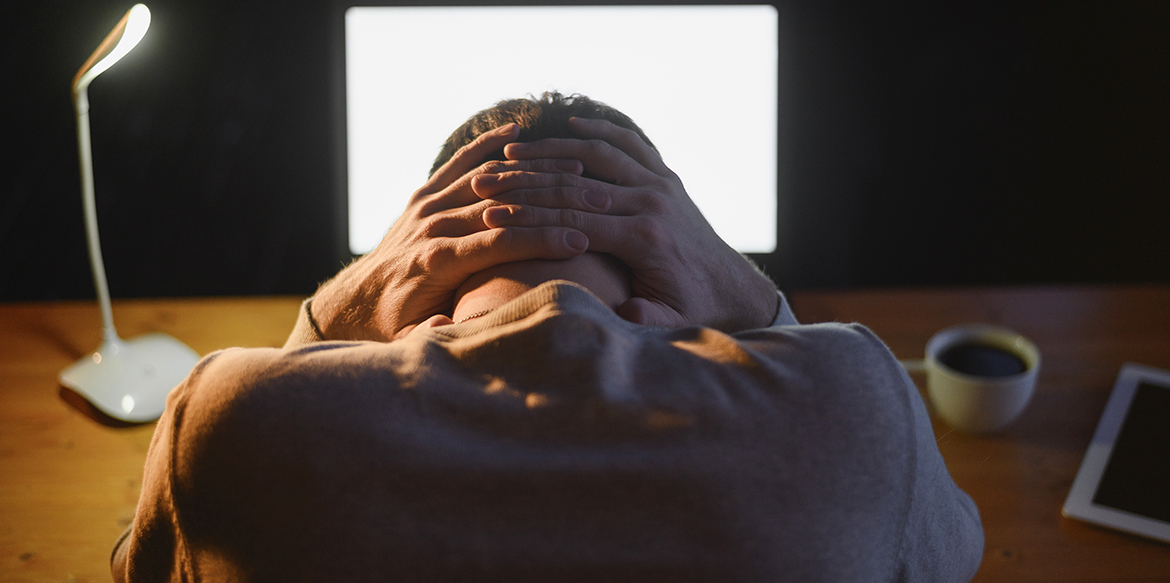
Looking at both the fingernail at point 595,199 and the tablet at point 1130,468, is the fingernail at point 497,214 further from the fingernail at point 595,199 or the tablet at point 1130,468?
the tablet at point 1130,468

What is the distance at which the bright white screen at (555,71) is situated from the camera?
35.5 inches

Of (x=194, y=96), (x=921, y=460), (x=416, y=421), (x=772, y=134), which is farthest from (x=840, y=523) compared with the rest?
(x=194, y=96)

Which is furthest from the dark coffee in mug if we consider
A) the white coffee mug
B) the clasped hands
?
the clasped hands

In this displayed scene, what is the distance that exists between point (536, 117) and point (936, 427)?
604mm

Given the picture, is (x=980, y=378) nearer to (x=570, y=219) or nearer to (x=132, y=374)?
(x=570, y=219)

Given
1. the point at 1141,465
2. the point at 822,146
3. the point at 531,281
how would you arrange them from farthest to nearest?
the point at 822,146 → the point at 1141,465 → the point at 531,281

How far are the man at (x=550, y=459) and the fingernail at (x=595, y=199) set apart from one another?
169 mm

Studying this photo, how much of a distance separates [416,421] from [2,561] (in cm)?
60

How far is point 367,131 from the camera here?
3.06 ft

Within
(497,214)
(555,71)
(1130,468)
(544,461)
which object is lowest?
(1130,468)

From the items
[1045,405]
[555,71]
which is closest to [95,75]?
[555,71]

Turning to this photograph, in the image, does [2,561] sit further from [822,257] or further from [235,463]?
[822,257]

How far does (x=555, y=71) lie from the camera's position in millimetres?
914

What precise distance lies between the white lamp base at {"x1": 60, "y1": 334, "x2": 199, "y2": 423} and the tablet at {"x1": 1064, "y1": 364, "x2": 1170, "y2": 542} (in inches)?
41.7
